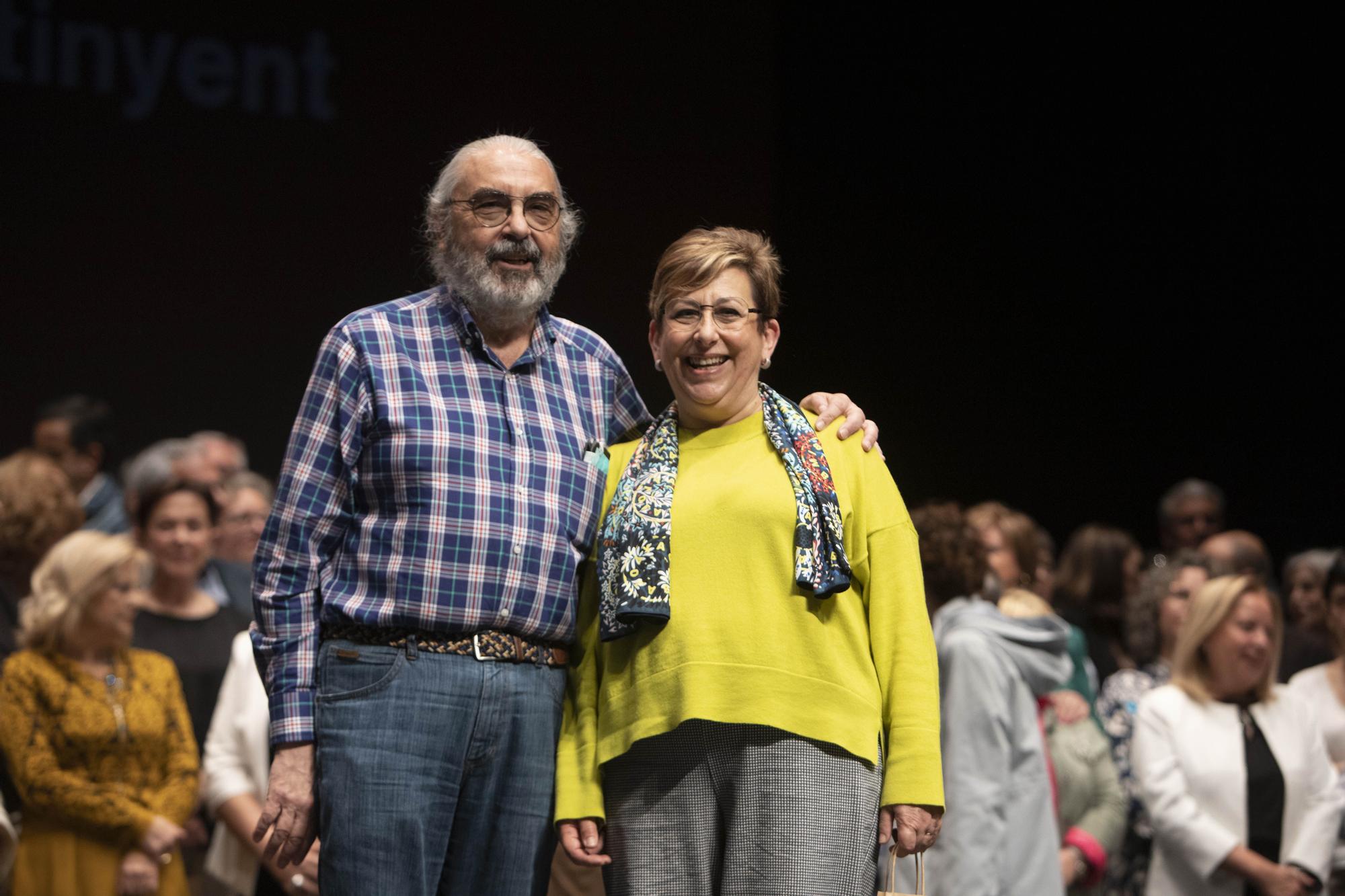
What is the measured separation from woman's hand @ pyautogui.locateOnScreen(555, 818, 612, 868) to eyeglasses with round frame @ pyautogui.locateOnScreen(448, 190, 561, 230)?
0.97 metres

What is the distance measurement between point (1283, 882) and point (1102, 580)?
1907mm

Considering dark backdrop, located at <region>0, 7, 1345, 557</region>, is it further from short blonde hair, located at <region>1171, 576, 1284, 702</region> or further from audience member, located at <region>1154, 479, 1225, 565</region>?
short blonde hair, located at <region>1171, 576, 1284, 702</region>

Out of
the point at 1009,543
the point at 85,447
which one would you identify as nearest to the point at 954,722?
the point at 1009,543

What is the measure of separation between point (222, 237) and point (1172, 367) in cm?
443

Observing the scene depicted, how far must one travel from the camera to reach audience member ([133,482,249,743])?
441 cm

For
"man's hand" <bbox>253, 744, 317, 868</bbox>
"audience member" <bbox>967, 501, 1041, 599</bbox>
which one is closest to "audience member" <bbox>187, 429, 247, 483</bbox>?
"audience member" <bbox>967, 501, 1041, 599</bbox>

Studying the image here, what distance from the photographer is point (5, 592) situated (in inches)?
173

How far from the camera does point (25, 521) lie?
178 inches

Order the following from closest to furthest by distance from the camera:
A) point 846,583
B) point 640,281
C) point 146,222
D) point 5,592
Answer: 1. point 846,583
2. point 5,592
3. point 640,281
4. point 146,222

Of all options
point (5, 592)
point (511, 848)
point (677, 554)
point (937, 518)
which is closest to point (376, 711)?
point (511, 848)

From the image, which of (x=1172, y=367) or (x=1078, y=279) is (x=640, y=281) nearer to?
(x=1078, y=279)

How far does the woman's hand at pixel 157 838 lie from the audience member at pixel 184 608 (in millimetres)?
504

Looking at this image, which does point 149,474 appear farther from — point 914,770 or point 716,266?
point 914,770

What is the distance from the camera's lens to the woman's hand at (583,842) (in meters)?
2.39
